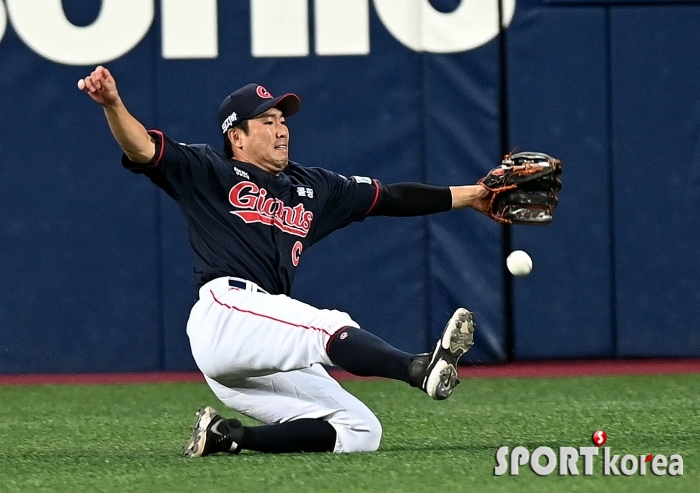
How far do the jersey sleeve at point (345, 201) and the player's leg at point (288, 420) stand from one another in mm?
599

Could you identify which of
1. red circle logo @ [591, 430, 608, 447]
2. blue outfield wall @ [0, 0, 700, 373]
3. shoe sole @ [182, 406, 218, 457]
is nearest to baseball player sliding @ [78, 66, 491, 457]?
shoe sole @ [182, 406, 218, 457]

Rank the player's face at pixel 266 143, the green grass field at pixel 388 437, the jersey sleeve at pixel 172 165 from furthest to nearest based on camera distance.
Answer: the player's face at pixel 266 143 → the jersey sleeve at pixel 172 165 → the green grass field at pixel 388 437

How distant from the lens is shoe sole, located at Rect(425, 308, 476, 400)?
3.88 meters

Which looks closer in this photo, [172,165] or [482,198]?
[172,165]

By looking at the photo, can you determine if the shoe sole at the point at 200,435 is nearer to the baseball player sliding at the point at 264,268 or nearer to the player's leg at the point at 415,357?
the baseball player sliding at the point at 264,268

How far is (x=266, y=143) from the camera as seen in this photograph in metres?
4.85

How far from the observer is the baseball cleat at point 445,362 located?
12.7 ft

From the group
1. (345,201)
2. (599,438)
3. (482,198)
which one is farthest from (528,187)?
(599,438)

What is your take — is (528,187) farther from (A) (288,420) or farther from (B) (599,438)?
(A) (288,420)

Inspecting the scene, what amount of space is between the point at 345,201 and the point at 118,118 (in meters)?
1.06

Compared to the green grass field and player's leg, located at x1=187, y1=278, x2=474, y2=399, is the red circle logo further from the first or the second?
player's leg, located at x1=187, y1=278, x2=474, y2=399

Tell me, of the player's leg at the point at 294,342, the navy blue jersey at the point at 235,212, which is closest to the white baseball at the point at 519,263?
the navy blue jersey at the point at 235,212

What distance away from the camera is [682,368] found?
7730 millimetres

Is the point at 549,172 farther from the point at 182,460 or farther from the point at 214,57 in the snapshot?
the point at 214,57
